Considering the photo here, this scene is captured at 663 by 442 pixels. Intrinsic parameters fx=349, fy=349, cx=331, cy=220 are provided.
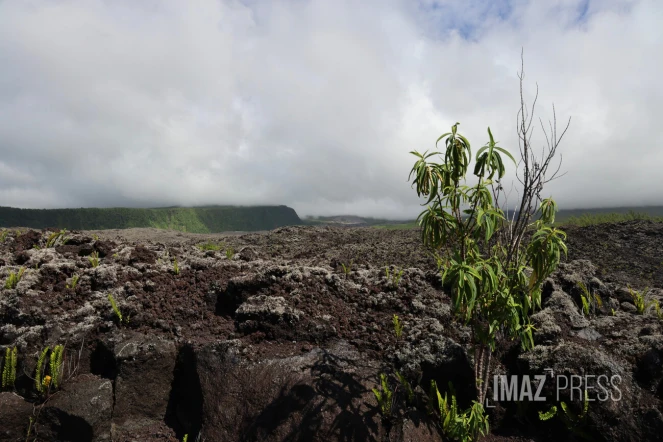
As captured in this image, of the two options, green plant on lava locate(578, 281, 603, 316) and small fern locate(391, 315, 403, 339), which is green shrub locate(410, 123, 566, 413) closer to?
small fern locate(391, 315, 403, 339)

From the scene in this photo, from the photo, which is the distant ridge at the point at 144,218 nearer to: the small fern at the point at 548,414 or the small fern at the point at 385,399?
the small fern at the point at 385,399

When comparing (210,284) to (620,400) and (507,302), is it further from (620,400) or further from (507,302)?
(620,400)

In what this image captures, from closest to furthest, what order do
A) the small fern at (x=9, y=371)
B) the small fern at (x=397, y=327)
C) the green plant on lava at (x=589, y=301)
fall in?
the small fern at (x=9, y=371)
the small fern at (x=397, y=327)
the green plant on lava at (x=589, y=301)

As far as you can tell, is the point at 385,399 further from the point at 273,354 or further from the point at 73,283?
the point at 73,283

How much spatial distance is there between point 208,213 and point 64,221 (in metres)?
64.9

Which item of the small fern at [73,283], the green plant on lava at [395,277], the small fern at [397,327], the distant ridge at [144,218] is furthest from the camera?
the distant ridge at [144,218]

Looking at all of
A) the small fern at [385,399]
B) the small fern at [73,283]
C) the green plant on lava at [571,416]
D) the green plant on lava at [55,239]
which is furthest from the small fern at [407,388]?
the green plant on lava at [55,239]

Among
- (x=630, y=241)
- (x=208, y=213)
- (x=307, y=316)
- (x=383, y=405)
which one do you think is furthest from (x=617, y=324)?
(x=208, y=213)

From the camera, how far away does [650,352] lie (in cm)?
517

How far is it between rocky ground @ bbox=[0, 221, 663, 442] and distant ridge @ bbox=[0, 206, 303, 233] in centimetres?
7055

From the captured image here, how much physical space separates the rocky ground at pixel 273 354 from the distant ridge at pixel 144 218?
231 ft

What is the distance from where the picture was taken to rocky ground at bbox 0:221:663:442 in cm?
463

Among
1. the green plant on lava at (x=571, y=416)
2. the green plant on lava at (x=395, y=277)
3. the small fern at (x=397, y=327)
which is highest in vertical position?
the green plant on lava at (x=395, y=277)

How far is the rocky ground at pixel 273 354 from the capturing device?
4.63 m
